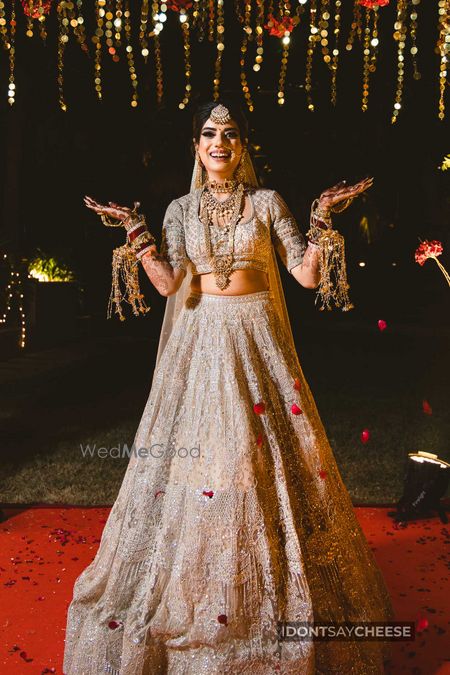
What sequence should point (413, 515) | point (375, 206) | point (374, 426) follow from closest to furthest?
point (413, 515) < point (374, 426) < point (375, 206)

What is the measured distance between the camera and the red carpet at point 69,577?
265 centimetres

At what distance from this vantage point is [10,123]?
9.05 meters

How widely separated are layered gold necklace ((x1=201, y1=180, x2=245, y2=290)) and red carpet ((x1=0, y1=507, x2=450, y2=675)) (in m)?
1.39

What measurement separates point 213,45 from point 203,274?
3874mm

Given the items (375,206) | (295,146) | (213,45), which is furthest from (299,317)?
(213,45)

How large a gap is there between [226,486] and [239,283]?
685 millimetres

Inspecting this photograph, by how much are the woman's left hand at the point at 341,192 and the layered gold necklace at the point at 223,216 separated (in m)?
0.33

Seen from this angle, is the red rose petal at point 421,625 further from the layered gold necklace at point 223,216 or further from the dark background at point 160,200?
the dark background at point 160,200

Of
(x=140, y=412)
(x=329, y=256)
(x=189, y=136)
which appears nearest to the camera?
(x=329, y=256)

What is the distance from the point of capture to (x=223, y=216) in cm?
269

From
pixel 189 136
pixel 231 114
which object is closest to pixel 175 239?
pixel 231 114

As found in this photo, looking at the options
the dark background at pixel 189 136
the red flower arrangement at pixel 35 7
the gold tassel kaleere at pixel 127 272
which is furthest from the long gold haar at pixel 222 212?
the dark background at pixel 189 136

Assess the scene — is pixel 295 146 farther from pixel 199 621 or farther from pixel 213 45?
pixel 199 621

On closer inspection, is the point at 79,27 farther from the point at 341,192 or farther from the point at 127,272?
the point at 341,192
